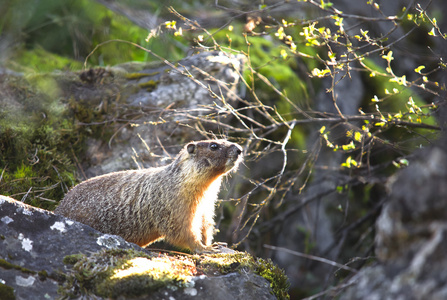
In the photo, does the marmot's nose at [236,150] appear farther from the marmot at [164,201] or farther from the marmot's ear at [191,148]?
the marmot's ear at [191,148]

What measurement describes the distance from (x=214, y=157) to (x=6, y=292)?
10.1ft

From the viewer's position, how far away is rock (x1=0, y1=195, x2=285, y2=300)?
11.5ft

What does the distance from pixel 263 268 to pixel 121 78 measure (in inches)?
198

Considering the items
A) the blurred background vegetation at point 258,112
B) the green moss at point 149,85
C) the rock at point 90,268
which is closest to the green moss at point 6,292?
the rock at point 90,268

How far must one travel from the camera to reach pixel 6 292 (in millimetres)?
3410

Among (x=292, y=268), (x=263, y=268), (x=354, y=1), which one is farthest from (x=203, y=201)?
(x=354, y=1)

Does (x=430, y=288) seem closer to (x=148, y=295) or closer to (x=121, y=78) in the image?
(x=148, y=295)

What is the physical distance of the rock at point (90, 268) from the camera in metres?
3.52

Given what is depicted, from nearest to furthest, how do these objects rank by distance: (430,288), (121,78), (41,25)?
(430,288) → (121,78) → (41,25)

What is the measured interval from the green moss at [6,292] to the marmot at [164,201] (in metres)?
2.18

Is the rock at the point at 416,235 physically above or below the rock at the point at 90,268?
above

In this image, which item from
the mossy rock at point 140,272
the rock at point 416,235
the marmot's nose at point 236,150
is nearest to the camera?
the rock at point 416,235

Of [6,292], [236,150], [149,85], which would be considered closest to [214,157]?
[236,150]

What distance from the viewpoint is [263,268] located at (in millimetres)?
4430
